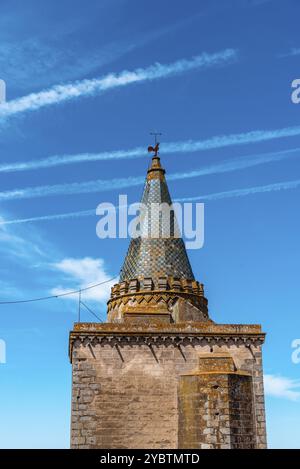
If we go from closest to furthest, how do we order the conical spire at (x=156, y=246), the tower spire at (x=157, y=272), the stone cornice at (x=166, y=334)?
the stone cornice at (x=166, y=334) → the tower spire at (x=157, y=272) → the conical spire at (x=156, y=246)

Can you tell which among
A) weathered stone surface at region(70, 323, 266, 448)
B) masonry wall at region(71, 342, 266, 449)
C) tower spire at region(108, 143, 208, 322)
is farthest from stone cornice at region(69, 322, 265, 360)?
tower spire at region(108, 143, 208, 322)

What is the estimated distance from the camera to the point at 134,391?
96.8ft

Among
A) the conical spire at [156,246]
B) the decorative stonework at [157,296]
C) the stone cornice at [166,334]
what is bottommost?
the stone cornice at [166,334]

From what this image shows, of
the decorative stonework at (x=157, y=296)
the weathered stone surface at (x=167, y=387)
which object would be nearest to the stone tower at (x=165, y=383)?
the weathered stone surface at (x=167, y=387)

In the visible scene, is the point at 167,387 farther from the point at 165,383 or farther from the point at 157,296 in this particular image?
the point at 157,296

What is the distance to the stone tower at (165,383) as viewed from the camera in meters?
28.3

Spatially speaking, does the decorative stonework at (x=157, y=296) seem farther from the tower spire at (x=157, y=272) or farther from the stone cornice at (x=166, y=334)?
the stone cornice at (x=166, y=334)

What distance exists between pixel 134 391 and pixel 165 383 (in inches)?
56.4

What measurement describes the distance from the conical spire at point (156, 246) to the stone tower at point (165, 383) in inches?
108

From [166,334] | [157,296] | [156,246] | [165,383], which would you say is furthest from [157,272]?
[165,383]

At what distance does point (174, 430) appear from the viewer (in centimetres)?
2903

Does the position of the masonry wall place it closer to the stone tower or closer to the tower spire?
the stone tower

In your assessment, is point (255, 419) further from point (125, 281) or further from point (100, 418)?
point (125, 281)

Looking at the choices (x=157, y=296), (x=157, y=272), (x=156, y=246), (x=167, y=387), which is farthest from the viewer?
(x=156, y=246)
